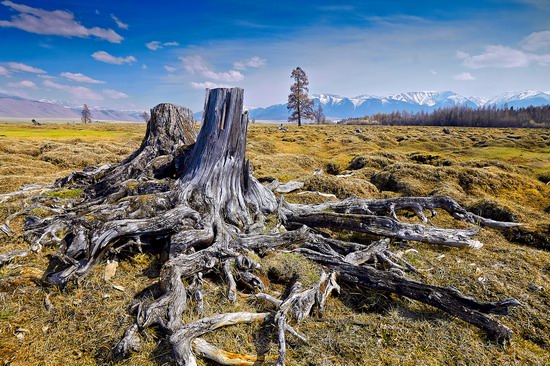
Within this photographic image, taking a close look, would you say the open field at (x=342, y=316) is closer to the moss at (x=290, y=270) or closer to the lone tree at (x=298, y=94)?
the moss at (x=290, y=270)

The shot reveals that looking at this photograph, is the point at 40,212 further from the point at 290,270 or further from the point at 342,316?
the point at 342,316

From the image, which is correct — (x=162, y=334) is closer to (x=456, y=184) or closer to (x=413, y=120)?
(x=456, y=184)

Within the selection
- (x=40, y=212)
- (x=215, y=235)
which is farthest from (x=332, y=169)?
(x=40, y=212)

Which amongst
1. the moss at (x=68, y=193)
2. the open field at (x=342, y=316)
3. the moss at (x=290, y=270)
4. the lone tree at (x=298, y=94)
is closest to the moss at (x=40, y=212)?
the open field at (x=342, y=316)

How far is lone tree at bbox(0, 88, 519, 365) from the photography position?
195 inches

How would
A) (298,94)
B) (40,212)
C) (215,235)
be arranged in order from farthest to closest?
1. (298,94)
2. (40,212)
3. (215,235)

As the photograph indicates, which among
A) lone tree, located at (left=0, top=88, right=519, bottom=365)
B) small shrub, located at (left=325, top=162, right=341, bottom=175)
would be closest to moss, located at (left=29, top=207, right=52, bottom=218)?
lone tree, located at (left=0, top=88, right=519, bottom=365)

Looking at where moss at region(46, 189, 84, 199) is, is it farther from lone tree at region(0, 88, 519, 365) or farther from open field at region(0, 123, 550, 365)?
open field at region(0, 123, 550, 365)

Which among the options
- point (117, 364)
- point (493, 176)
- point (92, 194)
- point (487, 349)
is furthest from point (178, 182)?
point (493, 176)

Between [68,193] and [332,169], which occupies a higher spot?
[68,193]

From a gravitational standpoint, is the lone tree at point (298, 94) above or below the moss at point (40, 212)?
above

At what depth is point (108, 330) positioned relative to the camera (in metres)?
4.62

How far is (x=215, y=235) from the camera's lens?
7.12m

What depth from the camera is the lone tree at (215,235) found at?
4.96 m
